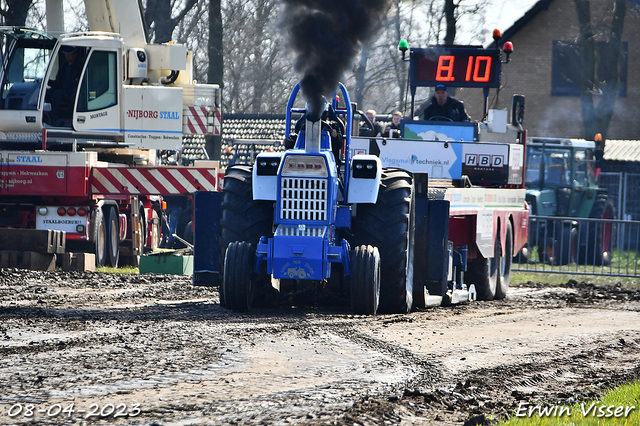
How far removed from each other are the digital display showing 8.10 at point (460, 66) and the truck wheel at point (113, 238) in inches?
232

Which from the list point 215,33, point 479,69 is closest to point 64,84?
point 479,69

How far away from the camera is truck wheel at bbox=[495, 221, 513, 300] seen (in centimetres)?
1372

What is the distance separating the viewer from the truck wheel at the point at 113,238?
16.3 m

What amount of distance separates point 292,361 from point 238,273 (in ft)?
8.81

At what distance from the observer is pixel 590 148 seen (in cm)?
2312

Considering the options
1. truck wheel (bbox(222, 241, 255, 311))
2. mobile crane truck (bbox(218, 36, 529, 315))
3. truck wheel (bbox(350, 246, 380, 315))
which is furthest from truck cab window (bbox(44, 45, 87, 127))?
truck wheel (bbox(350, 246, 380, 315))

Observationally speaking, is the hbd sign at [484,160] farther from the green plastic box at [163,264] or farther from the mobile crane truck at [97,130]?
→ the mobile crane truck at [97,130]

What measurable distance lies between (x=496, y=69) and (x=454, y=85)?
67 cm

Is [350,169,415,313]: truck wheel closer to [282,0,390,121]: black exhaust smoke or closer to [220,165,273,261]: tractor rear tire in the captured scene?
[220,165,273,261]: tractor rear tire

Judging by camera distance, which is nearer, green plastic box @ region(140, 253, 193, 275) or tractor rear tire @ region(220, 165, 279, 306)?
tractor rear tire @ region(220, 165, 279, 306)

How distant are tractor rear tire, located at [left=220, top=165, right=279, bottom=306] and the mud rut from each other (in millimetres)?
355

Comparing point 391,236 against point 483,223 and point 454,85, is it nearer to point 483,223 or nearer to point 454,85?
point 483,223

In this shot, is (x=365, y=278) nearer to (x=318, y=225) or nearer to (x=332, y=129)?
(x=318, y=225)

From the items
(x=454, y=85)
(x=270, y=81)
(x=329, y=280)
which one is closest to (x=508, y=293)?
(x=454, y=85)
